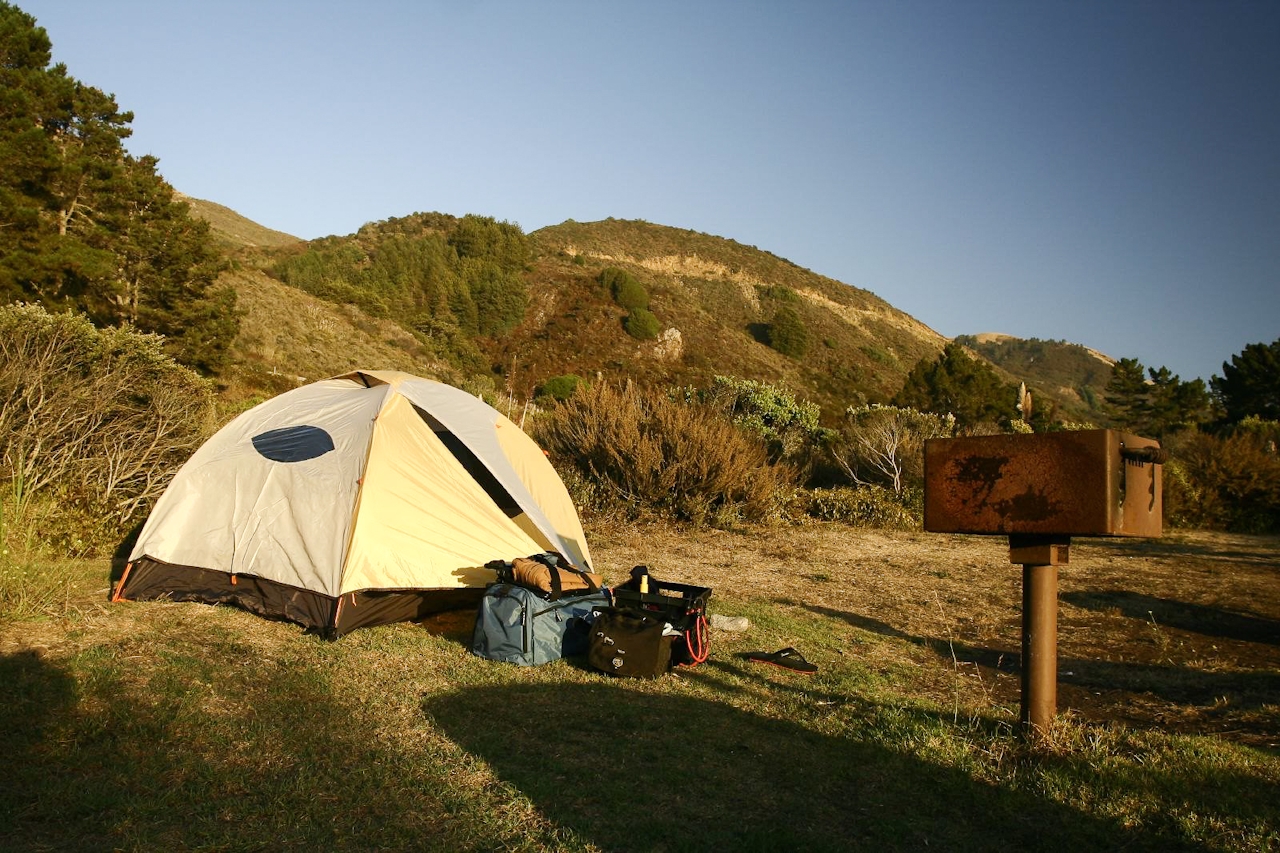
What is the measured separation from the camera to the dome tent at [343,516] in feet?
19.9

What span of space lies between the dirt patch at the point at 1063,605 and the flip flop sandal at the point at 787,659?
0.72m

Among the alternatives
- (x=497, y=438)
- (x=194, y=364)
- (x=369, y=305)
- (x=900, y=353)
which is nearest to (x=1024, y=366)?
(x=900, y=353)

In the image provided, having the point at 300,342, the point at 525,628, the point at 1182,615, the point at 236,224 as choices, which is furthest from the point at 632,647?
the point at 236,224

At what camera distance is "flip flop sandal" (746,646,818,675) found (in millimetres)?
5660

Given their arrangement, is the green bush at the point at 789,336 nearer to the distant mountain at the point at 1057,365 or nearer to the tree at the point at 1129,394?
the tree at the point at 1129,394

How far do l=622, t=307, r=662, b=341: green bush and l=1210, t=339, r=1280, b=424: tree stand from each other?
923 inches

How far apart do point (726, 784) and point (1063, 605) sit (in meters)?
6.03

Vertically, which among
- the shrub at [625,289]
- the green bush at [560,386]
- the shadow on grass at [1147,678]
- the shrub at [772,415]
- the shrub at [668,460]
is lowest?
the shadow on grass at [1147,678]

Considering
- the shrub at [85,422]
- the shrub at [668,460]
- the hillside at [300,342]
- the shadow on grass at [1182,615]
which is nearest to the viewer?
the shadow on grass at [1182,615]

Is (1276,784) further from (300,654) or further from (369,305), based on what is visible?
(369,305)

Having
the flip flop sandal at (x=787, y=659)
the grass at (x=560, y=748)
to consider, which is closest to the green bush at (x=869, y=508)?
the grass at (x=560, y=748)

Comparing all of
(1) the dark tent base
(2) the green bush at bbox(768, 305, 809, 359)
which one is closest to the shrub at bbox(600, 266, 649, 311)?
(2) the green bush at bbox(768, 305, 809, 359)

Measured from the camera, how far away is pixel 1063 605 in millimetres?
8336

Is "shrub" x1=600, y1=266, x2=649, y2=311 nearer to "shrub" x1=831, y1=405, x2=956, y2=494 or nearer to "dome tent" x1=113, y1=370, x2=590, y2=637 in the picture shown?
"shrub" x1=831, y1=405, x2=956, y2=494
